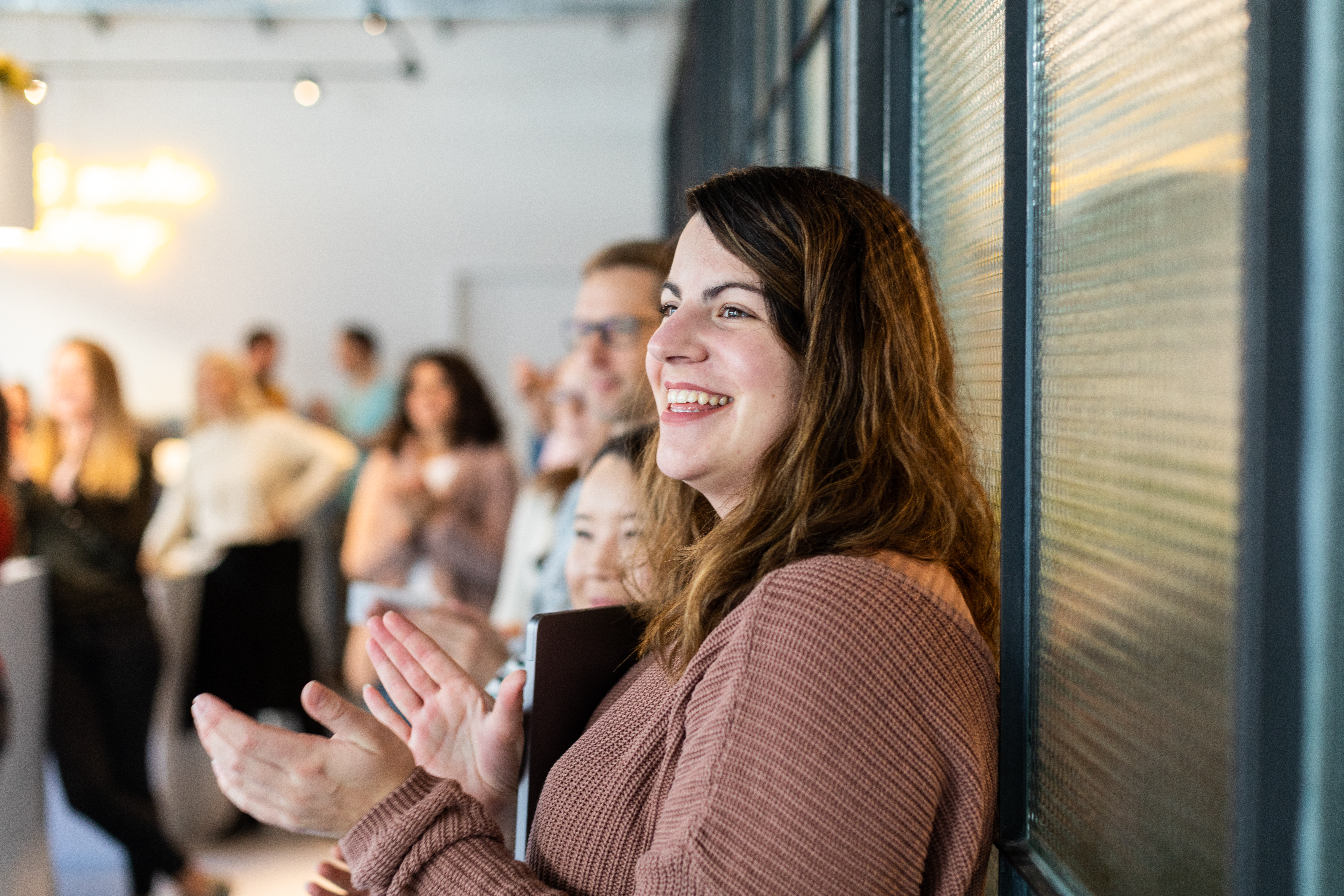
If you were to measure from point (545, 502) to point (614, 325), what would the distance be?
1.97 feet

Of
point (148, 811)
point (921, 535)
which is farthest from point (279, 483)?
point (921, 535)

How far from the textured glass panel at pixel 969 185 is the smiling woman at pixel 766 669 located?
3.8 inches

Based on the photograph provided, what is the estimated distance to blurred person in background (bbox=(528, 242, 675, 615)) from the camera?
2.08m

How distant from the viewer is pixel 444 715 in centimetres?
124

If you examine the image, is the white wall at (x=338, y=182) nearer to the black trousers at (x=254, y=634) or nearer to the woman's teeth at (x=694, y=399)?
the black trousers at (x=254, y=634)

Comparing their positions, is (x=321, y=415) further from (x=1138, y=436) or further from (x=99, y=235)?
(x=1138, y=436)

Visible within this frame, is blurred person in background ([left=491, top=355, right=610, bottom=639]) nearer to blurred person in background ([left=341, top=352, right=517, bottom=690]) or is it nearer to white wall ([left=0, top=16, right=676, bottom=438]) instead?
blurred person in background ([left=341, top=352, right=517, bottom=690])

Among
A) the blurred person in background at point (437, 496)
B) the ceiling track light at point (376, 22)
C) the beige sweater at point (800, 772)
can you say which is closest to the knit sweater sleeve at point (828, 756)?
the beige sweater at point (800, 772)

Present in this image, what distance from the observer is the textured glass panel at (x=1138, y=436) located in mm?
631

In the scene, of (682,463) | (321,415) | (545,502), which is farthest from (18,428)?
(321,415)

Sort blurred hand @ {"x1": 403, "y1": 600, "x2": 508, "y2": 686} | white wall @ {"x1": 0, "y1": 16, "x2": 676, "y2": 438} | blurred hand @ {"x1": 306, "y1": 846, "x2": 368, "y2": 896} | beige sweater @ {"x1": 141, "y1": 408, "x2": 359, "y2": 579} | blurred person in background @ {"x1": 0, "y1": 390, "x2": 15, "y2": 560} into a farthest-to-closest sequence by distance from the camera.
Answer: white wall @ {"x1": 0, "y1": 16, "x2": 676, "y2": 438} → beige sweater @ {"x1": 141, "y1": 408, "x2": 359, "y2": 579} → blurred person in background @ {"x1": 0, "y1": 390, "x2": 15, "y2": 560} → blurred hand @ {"x1": 403, "y1": 600, "x2": 508, "y2": 686} → blurred hand @ {"x1": 306, "y1": 846, "x2": 368, "y2": 896}

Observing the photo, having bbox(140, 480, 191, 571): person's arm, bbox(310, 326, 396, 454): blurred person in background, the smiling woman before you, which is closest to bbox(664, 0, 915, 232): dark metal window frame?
the smiling woman

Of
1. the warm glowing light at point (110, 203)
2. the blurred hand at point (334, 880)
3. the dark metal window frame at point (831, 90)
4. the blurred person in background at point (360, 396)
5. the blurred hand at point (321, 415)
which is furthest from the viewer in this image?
the blurred hand at point (321, 415)

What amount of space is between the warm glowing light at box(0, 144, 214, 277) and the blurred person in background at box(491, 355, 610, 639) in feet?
16.4
